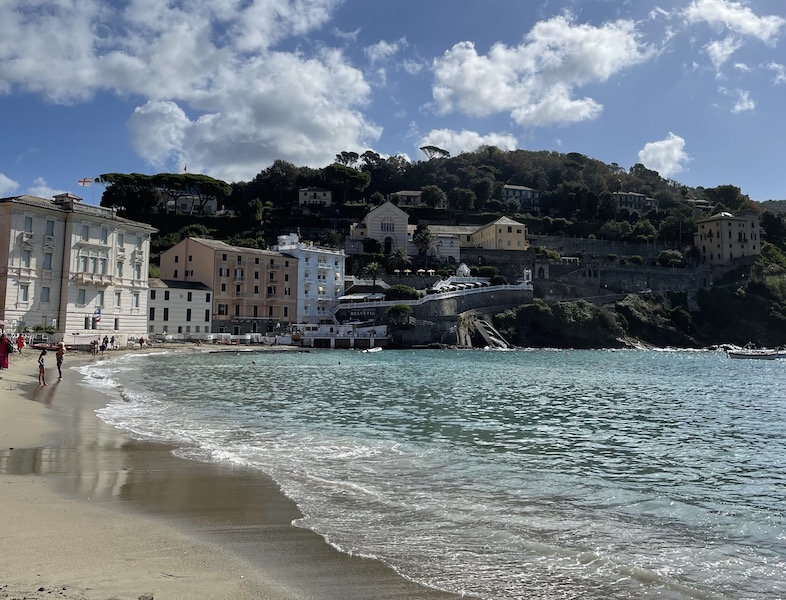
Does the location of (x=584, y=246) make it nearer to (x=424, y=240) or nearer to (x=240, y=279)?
(x=424, y=240)

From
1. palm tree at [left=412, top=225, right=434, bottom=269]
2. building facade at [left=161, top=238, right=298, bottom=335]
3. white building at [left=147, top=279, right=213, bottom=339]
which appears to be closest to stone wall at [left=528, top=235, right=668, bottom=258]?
palm tree at [left=412, top=225, right=434, bottom=269]

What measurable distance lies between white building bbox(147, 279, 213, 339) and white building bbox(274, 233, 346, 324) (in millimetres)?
12853

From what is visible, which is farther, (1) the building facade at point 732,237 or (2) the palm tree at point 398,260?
(1) the building facade at point 732,237

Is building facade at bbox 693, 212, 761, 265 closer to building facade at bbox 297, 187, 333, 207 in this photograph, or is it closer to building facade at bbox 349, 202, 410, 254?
building facade at bbox 349, 202, 410, 254

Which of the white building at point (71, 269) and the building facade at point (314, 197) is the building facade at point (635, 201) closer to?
the building facade at point (314, 197)

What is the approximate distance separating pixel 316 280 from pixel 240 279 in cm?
1123

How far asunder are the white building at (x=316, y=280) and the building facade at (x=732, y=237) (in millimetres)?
66236

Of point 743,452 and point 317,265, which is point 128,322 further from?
point 743,452

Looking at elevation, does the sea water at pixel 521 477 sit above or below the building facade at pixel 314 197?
below

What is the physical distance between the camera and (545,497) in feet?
30.5

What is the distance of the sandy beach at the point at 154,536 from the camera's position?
5250 mm

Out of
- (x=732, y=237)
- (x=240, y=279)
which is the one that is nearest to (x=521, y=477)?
(x=240, y=279)

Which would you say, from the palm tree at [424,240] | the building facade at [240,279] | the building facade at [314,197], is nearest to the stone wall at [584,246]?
the palm tree at [424,240]

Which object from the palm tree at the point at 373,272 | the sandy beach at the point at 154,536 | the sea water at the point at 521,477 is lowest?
the sea water at the point at 521,477
